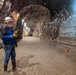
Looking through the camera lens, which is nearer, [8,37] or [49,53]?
[8,37]

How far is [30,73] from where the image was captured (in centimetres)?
379

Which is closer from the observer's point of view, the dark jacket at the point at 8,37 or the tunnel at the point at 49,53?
the dark jacket at the point at 8,37

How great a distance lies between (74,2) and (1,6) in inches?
171

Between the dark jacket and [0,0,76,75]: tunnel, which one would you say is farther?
[0,0,76,75]: tunnel

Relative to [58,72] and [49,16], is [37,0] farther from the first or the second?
[58,72]

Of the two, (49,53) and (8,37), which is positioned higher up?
(8,37)

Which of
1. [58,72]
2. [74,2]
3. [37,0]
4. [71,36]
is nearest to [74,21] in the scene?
[71,36]

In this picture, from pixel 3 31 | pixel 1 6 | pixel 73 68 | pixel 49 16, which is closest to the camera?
pixel 3 31

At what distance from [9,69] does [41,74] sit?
105cm

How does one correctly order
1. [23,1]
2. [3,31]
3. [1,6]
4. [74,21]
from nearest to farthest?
[3,31] → [74,21] → [1,6] → [23,1]

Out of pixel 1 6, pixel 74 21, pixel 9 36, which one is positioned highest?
pixel 1 6

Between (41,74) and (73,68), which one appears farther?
(73,68)

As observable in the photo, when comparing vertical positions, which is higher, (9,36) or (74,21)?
(74,21)

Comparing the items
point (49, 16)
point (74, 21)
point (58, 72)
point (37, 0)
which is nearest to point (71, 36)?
point (74, 21)
